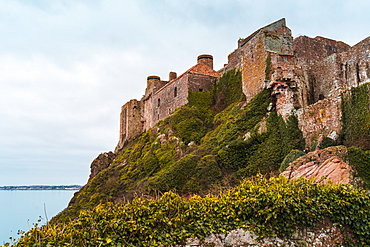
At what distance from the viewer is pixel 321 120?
1764 centimetres

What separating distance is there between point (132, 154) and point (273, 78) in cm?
1926

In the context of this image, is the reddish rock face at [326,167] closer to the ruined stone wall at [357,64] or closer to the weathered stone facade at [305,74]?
the weathered stone facade at [305,74]

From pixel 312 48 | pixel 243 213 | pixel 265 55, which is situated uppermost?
pixel 312 48

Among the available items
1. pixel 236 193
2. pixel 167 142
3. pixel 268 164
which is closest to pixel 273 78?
pixel 268 164

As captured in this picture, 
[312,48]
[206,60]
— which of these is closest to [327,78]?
[312,48]

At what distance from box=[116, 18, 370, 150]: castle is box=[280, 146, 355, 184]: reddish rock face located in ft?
11.5

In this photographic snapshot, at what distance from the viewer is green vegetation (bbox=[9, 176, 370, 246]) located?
7395 mm

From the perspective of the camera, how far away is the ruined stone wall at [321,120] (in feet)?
54.7

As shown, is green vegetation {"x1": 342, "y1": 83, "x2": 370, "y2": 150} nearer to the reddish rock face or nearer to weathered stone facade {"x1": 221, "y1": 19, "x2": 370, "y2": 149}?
weathered stone facade {"x1": 221, "y1": 19, "x2": 370, "y2": 149}

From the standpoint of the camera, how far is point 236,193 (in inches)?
345

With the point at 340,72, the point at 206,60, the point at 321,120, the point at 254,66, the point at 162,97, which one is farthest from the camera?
the point at 162,97

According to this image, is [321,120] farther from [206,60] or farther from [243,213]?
[206,60]

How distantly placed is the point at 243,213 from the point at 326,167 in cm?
572

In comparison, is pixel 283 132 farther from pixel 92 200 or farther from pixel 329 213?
pixel 92 200
